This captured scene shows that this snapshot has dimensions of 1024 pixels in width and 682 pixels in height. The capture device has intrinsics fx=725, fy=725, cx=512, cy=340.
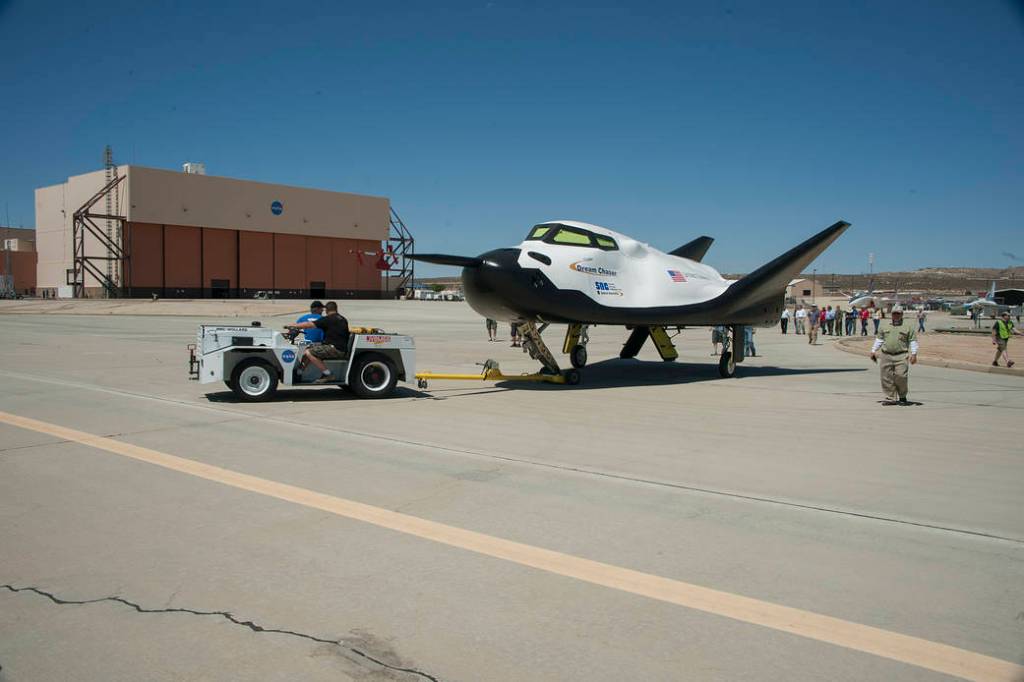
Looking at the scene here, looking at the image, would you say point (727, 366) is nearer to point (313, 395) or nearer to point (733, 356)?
point (733, 356)

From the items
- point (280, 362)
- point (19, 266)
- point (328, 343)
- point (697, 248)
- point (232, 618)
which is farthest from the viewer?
point (19, 266)

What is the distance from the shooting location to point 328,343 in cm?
1257

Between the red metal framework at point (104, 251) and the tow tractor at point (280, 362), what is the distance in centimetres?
6034

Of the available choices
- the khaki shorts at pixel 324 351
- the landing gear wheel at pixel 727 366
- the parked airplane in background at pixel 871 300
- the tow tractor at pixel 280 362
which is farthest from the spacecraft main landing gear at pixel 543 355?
the parked airplane in background at pixel 871 300

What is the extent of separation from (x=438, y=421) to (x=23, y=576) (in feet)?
20.6

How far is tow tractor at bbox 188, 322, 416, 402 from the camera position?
465 inches

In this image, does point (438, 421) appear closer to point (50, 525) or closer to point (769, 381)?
point (50, 525)

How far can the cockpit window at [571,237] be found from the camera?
14930 mm

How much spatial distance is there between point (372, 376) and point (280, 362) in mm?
1604

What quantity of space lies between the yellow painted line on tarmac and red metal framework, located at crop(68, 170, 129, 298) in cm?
6658

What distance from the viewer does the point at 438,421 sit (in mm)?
10484

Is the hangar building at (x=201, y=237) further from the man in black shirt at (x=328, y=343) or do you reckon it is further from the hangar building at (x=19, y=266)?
the man in black shirt at (x=328, y=343)

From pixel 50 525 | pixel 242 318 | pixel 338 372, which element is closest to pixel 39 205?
pixel 242 318

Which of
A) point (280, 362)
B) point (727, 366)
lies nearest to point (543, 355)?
point (727, 366)
